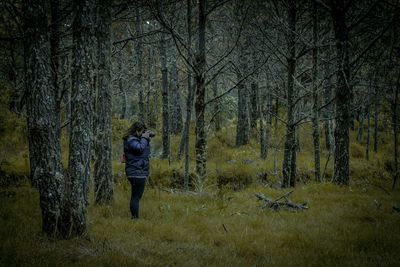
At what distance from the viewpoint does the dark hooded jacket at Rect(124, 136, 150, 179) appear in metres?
6.93

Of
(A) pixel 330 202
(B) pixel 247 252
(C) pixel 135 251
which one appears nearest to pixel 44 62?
(C) pixel 135 251

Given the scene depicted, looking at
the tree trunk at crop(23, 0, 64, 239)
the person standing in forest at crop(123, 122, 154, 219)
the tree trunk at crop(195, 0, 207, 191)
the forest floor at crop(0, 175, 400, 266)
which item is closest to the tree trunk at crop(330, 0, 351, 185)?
the forest floor at crop(0, 175, 400, 266)

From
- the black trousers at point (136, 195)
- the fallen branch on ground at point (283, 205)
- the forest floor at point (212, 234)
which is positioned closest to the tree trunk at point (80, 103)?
the forest floor at point (212, 234)

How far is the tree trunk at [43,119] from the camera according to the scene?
509 cm

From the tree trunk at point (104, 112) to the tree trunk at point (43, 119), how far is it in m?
2.31

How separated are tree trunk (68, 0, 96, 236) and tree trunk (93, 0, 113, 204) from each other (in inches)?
96.1

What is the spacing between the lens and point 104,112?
25.6ft

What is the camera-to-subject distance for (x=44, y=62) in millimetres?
5133

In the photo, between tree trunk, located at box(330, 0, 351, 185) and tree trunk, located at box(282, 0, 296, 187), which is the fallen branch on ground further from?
tree trunk, located at box(282, 0, 296, 187)

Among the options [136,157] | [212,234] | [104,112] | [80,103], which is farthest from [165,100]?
[80,103]

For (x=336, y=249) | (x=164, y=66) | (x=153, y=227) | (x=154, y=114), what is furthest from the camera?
(x=154, y=114)

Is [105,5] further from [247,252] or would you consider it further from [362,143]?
[362,143]

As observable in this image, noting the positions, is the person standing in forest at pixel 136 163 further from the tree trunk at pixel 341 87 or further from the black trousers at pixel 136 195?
the tree trunk at pixel 341 87

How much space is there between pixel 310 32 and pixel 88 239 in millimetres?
10469
